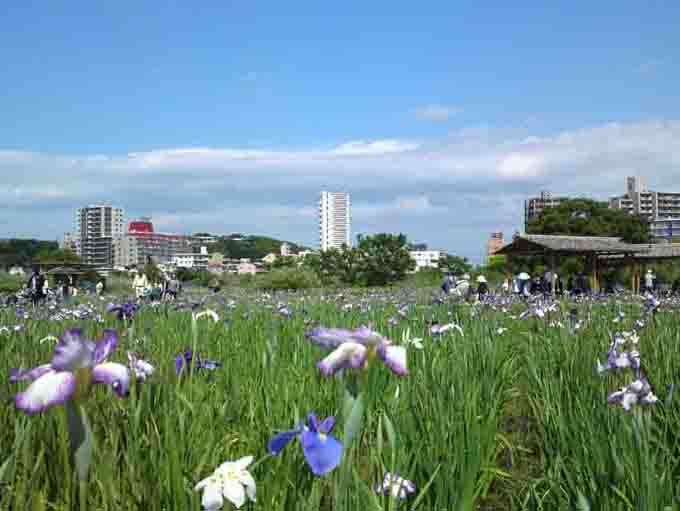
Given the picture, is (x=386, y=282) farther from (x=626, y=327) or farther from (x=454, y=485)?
(x=454, y=485)

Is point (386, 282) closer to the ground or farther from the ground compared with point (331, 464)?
closer to the ground

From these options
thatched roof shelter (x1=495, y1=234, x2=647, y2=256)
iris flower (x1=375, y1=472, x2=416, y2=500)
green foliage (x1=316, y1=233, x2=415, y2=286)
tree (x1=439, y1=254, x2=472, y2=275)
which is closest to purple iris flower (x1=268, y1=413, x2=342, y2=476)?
iris flower (x1=375, y1=472, x2=416, y2=500)

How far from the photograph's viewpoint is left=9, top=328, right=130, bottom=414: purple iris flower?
1.08 m

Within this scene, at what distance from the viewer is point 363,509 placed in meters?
1.53

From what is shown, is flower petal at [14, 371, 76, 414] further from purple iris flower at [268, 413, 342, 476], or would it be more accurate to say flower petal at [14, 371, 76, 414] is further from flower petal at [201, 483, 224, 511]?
purple iris flower at [268, 413, 342, 476]

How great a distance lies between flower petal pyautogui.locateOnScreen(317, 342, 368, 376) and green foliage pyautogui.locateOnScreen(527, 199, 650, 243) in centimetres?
5159

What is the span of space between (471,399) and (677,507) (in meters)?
1.00

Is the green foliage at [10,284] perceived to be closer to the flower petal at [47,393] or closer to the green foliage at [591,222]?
the flower petal at [47,393]

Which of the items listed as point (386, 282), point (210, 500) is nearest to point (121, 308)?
point (210, 500)

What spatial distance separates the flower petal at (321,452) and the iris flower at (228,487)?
0.13 metres

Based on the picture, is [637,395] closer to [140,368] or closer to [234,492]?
[234,492]

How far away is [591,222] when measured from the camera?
49.9 m

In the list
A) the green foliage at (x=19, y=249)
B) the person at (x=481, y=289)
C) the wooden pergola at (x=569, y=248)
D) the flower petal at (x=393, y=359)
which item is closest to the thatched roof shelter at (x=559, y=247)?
the wooden pergola at (x=569, y=248)

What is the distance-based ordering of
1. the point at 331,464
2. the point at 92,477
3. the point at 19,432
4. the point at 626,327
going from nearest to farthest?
the point at 331,464
the point at 19,432
the point at 92,477
the point at 626,327
